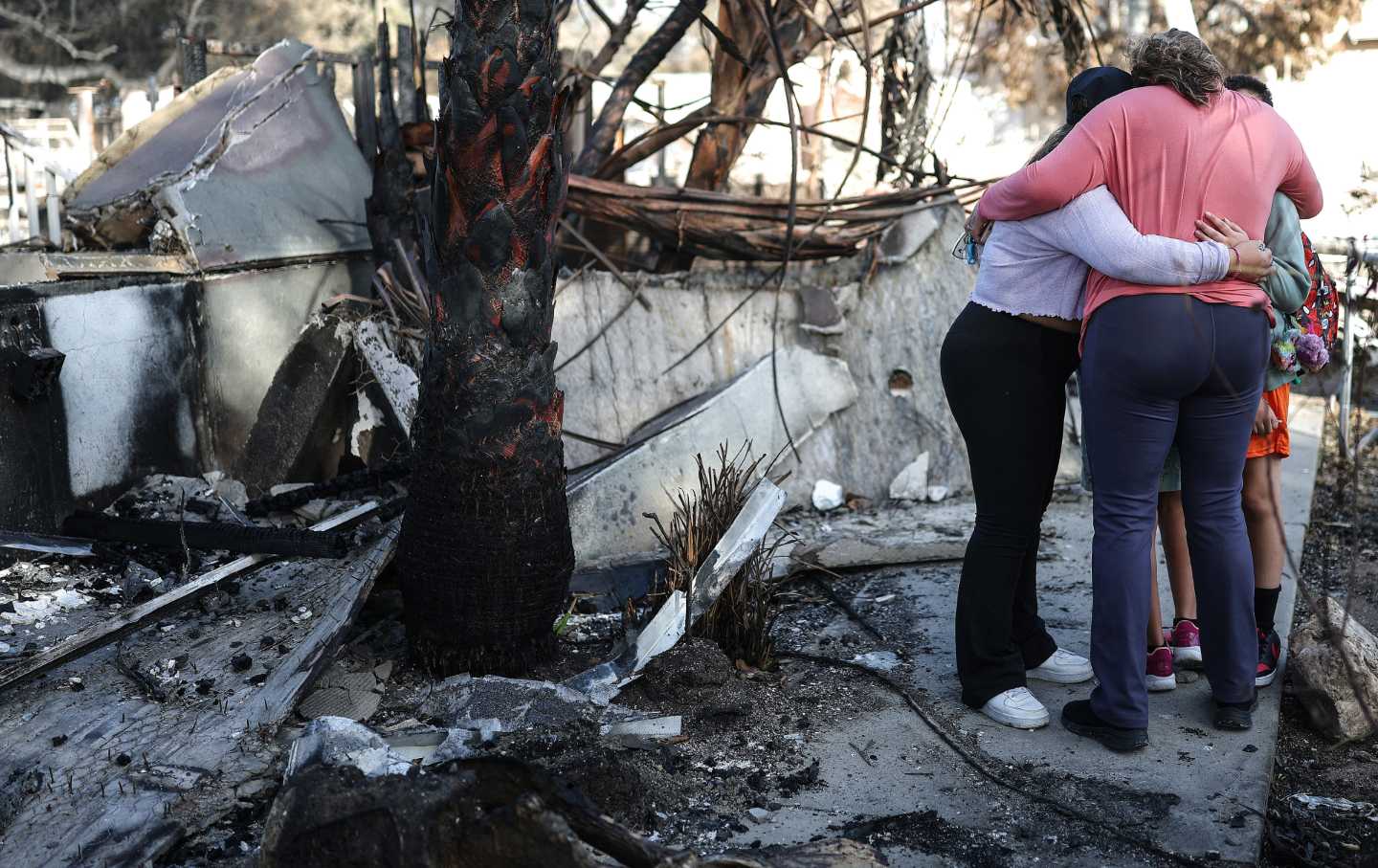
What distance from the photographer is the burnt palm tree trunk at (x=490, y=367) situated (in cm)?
337

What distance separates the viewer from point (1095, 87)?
3.16 m

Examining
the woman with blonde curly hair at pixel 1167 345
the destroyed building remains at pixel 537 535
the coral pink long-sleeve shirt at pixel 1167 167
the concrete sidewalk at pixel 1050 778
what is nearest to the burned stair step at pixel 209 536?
the destroyed building remains at pixel 537 535

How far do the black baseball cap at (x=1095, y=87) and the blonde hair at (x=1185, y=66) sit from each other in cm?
13

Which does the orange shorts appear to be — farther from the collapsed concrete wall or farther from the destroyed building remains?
the collapsed concrete wall

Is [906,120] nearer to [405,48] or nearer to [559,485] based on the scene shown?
[405,48]

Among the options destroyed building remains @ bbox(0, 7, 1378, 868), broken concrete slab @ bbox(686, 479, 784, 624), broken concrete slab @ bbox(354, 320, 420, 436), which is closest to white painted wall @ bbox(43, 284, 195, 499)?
destroyed building remains @ bbox(0, 7, 1378, 868)

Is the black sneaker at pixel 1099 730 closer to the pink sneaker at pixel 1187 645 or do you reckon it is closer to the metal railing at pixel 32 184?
the pink sneaker at pixel 1187 645

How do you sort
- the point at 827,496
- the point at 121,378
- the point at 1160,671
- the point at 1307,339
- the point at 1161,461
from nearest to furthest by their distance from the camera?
the point at 1161,461 → the point at 1307,339 → the point at 1160,671 → the point at 121,378 → the point at 827,496

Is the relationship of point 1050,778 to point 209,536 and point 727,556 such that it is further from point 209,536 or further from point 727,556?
point 209,536

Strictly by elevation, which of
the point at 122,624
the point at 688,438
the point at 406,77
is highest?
the point at 406,77

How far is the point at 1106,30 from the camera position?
1509 centimetres

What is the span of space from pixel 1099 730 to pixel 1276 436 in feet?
3.72

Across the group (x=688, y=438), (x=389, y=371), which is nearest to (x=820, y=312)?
(x=688, y=438)

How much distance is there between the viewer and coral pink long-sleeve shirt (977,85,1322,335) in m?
2.95
